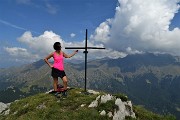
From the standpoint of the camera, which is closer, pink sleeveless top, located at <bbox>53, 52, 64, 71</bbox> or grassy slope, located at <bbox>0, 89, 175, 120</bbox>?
grassy slope, located at <bbox>0, 89, 175, 120</bbox>

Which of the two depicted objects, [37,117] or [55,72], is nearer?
[37,117]

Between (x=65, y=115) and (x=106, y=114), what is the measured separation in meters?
2.59

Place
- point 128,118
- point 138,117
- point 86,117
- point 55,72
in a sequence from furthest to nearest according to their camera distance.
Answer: point 55,72 < point 138,117 < point 128,118 < point 86,117

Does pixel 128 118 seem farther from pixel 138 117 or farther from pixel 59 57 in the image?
pixel 59 57

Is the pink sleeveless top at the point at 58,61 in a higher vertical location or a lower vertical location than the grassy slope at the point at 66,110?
higher

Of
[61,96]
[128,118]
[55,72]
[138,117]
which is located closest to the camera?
[128,118]

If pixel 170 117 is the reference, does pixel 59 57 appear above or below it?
above

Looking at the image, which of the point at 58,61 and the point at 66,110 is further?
the point at 58,61

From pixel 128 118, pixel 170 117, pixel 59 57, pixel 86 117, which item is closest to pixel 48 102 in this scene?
pixel 59 57

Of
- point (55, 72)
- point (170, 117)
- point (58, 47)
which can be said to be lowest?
point (170, 117)

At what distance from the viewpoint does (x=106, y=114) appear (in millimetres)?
17094

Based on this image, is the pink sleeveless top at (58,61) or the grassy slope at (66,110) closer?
the grassy slope at (66,110)

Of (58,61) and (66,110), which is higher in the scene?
(58,61)

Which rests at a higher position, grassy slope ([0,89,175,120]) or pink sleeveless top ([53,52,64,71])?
pink sleeveless top ([53,52,64,71])
